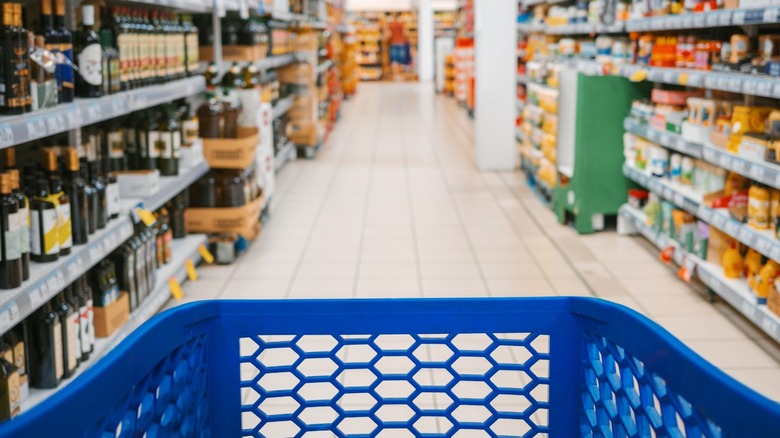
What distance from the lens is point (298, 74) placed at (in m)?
10.1

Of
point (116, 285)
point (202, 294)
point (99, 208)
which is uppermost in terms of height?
point (99, 208)

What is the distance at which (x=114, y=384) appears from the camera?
1171 millimetres

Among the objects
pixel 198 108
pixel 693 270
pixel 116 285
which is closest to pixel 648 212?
pixel 693 270

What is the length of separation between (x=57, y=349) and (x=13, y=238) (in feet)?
1.65

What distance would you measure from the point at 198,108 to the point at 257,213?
2.47 ft

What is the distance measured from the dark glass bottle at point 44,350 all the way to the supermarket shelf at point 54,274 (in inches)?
3.4

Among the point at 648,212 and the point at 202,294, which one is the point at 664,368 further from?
the point at 648,212

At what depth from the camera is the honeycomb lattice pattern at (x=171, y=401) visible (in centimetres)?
124

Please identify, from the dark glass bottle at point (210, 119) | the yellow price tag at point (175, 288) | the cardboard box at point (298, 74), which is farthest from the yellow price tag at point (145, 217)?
the cardboard box at point (298, 74)

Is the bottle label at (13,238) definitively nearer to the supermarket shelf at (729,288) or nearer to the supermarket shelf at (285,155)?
the supermarket shelf at (729,288)

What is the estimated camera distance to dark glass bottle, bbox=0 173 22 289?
269 centimetres

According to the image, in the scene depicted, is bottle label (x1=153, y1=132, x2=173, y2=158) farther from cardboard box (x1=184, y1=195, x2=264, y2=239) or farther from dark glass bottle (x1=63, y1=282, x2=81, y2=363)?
dark glass bottle (x1=63, y1=282, x2=81, y2=363)

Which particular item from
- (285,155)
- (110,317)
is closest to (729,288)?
(110,317)

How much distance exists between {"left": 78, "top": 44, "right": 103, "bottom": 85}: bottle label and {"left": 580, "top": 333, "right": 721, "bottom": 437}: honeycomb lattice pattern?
8.44ft
